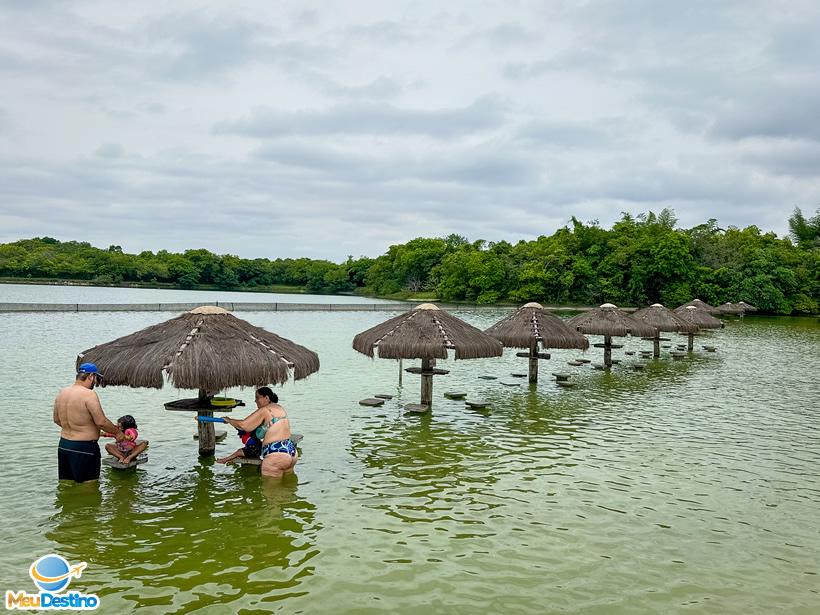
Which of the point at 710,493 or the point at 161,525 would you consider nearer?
the point at 161,525

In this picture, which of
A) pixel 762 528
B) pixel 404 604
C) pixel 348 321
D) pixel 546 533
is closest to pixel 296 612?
→ pixel 404 604

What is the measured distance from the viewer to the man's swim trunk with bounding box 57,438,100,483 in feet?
25.9

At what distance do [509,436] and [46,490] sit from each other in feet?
26.4

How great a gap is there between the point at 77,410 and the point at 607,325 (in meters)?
18.2

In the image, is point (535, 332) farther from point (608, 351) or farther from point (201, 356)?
point (201, 356)

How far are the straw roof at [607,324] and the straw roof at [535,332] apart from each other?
3766 mm

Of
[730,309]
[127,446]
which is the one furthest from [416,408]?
[730,309]

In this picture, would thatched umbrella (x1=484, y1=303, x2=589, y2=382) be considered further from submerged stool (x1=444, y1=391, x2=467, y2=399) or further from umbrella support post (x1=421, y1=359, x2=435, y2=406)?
umbrella support post (x1=421, y1=359, x2=435, y2=406)

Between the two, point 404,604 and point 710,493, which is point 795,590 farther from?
point 404,604

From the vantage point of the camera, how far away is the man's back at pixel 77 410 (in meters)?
7.68

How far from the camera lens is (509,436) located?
38.2ft

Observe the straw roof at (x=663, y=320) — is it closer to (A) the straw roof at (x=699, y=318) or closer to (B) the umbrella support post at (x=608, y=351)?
(A) the straw roof at (x=699, y=318)

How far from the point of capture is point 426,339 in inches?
527

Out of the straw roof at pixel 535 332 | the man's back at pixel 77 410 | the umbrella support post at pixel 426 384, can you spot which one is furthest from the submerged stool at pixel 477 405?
the man's back at pixel 77 410
